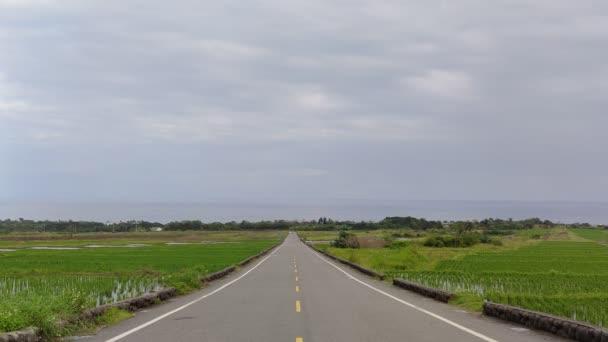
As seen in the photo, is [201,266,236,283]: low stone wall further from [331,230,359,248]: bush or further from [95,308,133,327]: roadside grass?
[331,230,359,248]: bush

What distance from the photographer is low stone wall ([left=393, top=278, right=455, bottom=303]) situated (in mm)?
16672

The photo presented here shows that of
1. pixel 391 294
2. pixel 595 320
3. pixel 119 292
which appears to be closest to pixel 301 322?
pixel 595 320

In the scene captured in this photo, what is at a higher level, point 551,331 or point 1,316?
point 1,316

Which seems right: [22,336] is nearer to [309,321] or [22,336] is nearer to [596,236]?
[309,321]

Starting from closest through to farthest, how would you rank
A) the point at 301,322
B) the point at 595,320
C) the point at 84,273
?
the point at 301,322 → the point at 595,320 → the point at 84,273

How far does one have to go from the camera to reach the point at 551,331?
10.3 meters

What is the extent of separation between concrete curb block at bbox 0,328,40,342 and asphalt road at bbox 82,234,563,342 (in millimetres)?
1052

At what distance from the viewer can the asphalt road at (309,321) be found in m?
9.73

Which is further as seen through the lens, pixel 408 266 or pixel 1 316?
pixel 408 266

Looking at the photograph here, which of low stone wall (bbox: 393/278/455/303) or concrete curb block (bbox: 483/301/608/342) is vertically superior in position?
concrete curb block (bbox: 483/301/608/342)

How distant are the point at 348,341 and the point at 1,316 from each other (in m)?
5.69

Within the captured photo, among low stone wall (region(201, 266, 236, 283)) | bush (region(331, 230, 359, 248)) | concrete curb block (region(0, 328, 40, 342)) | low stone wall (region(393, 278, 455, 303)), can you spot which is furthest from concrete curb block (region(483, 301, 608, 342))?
bush (region(331, 230, 359, 248))

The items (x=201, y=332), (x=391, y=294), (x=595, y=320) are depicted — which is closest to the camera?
(x=201, y=332)

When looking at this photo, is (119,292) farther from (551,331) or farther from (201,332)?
(551,331)
